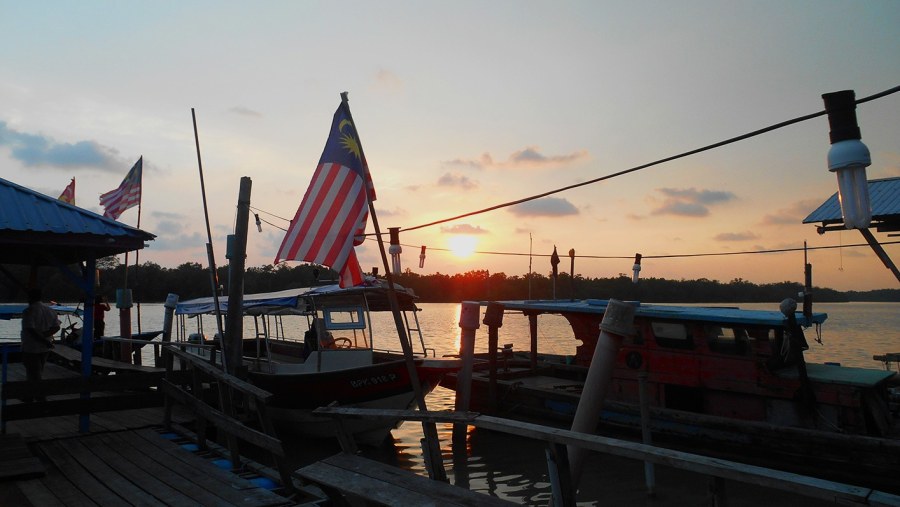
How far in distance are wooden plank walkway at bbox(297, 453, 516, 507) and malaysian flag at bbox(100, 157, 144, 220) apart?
1642 centimetres

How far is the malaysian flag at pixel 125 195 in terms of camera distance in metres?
19.7

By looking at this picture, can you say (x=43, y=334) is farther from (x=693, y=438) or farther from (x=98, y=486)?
(x=693, y=438)

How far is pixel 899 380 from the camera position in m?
13.7

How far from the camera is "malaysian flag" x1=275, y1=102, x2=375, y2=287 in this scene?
8.81 meters

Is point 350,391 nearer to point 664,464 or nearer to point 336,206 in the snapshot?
point 336,206

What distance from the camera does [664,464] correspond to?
4.09 meters

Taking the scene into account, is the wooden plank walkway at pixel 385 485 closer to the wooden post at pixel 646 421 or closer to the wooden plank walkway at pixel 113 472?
the wooden plank walkway at pixel 113 472

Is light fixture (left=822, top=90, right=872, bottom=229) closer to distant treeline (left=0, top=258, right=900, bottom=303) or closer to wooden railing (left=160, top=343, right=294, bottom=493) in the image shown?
wooden railing (left=160, top=343, right=294, bottom=493)

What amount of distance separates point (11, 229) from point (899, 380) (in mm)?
16944

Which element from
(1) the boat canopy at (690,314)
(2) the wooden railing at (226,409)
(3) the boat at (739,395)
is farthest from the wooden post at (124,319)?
(1) the boat canopy at (690,314)

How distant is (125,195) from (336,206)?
1441 cm

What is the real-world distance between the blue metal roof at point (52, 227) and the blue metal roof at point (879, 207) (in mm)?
12605


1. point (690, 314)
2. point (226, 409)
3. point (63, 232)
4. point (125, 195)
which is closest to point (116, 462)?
point (226, 409)

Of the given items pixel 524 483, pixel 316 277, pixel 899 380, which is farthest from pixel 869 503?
pixel 316 277
